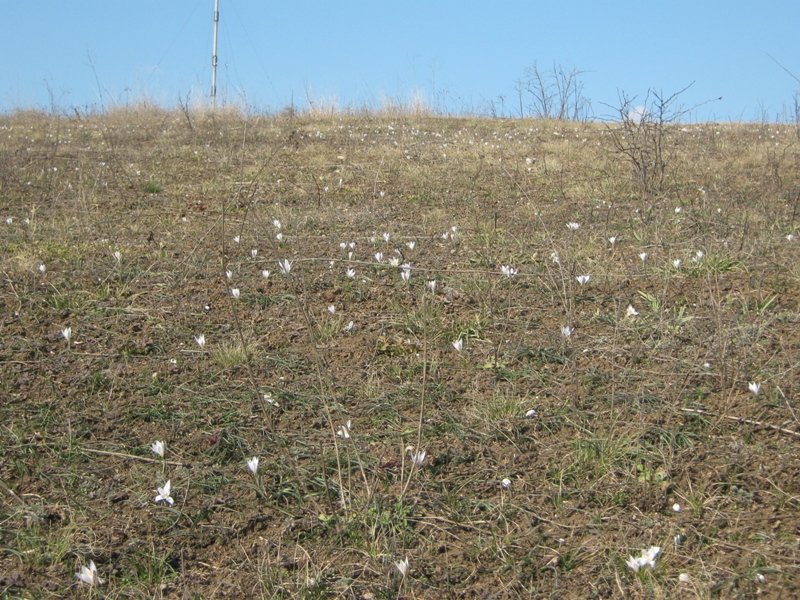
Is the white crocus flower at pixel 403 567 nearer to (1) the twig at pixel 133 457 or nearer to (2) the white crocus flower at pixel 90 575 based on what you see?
(2) the white crocus flower at pixel 90 575

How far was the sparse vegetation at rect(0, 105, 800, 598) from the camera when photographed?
2037mm

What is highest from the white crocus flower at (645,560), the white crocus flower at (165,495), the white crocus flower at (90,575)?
the white crocus flower at (165,495)

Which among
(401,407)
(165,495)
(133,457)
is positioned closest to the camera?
(165,495)

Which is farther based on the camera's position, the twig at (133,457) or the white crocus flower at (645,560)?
the twig at (133,457)

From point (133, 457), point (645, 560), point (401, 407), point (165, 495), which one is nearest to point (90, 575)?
point (165, 495)

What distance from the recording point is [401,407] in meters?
2.87

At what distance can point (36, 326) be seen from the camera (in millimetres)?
3594

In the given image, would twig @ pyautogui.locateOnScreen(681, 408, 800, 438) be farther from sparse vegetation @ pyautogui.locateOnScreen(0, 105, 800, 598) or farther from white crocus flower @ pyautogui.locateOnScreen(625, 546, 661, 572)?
white crocus flower @ pyautogui.locateOnScreen(625, 546, 661, 572)

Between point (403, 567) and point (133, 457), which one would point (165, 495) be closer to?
point (133, 457)

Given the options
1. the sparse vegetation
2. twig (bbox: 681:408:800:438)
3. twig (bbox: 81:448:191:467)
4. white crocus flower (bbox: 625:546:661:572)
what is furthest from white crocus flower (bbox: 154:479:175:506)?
twig (bbox: 681:408:800:438)

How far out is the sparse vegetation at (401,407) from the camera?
6.68ft

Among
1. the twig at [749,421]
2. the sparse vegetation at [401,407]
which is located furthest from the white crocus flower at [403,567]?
the twig at [749,421]

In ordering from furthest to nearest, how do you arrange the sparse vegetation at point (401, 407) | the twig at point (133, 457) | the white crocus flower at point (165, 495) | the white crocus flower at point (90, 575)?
the twig at point (133, 457)
the white crocus flower at point (165, 495)
the sparse vegetation at point (401, 407)
the white crocus flower at point (90, 575)

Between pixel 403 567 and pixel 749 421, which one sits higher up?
pixel 749 421
